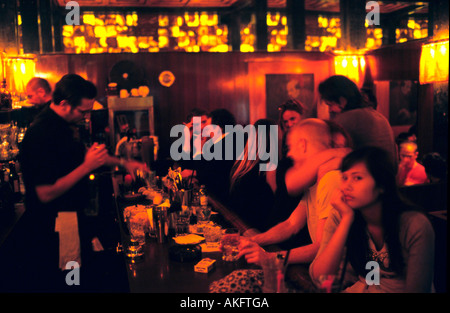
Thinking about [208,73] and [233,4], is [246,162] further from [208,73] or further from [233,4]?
[233,4]

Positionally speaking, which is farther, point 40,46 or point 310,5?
point 310,5

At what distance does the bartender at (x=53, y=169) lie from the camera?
280cm

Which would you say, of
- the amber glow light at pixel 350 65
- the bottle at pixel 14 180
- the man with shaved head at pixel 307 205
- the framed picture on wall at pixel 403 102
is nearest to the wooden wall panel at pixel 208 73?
the framed picture on wall at pixel 403 102

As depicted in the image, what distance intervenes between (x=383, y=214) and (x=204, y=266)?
2.52 ft

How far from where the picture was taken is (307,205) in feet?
8.14

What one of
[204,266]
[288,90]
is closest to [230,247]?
[204,266]

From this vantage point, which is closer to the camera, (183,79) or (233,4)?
(183,79)

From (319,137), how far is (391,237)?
782mm

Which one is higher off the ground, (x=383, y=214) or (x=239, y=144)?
(x=239, y=144)

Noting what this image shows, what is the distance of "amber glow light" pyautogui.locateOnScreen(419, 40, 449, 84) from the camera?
420 centimetres
